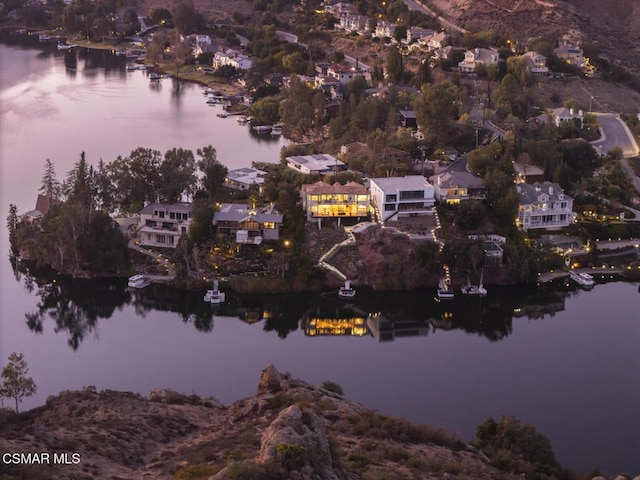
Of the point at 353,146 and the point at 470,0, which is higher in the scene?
the point at 470,0

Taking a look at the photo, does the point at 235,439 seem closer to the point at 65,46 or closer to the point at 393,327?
the point at 393,327

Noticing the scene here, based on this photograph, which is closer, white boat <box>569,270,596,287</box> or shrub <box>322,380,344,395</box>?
shrub <box>322,380,344,395</box>

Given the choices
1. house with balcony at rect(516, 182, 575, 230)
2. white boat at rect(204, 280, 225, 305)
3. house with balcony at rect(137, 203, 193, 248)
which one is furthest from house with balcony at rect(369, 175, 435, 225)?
white boat at rect(204, 280, 225, 305)

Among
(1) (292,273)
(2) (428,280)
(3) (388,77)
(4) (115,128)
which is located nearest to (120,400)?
(1) (292,273)

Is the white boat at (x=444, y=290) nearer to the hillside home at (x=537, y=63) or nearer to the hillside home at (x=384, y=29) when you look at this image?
the hillside home at (x=537, y=63)

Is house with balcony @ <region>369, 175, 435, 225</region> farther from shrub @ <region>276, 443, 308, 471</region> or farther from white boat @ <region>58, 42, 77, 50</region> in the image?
white boat @ <region>58, 42, 77, 50</region>

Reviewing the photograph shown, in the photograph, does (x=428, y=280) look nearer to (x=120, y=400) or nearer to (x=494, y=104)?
(x=120, y=400)
